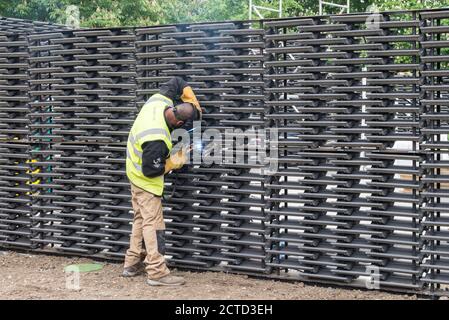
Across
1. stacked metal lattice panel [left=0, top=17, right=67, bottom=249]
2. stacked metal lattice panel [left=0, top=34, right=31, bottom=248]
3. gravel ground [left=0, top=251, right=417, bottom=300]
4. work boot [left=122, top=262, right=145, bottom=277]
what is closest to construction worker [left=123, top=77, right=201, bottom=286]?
work boot [left=122, top=262, right=145, bottom=277]

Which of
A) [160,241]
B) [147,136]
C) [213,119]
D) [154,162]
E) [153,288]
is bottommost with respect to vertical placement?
[153,288]

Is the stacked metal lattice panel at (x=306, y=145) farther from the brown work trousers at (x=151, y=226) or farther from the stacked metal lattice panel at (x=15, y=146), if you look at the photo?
the stacked metal lattice panel at (x=15, y=146)

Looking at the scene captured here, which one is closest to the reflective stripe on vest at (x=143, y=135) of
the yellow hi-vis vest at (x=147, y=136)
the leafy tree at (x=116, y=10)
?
the yellow hi-vis vest at (x=147, y=136)

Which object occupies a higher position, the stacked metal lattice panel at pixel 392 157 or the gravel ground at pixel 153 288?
the stacked metal lattice panel at pixel 392 157

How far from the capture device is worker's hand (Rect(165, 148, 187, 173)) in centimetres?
797

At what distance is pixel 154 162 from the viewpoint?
301 inches

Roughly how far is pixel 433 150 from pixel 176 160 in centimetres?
298

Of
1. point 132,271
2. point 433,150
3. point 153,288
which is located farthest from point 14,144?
point 433,150

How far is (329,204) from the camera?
757 centimetres

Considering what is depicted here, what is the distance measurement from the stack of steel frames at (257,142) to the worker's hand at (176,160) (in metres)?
0.22

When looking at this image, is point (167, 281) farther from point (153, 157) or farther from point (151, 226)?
point (153, 157)

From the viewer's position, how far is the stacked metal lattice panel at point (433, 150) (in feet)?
22.5

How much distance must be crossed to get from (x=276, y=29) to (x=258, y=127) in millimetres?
1173

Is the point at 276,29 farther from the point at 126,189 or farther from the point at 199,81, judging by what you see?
the point at 126,189
